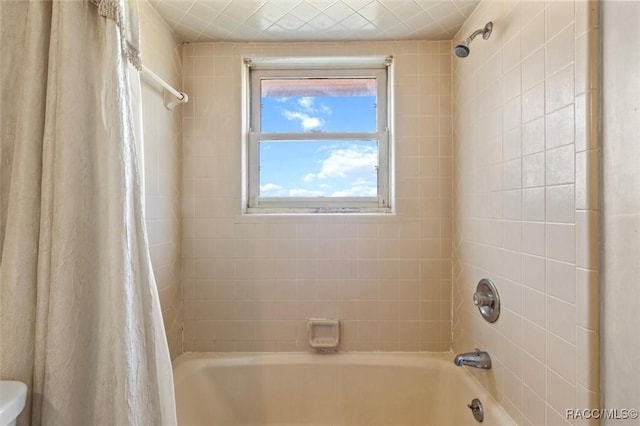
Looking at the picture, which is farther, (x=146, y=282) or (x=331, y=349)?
(x=331, y=349)

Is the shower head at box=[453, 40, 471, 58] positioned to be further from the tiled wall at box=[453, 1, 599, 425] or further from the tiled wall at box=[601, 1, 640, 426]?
the tiled wall at box=[601, 1, 640, 426]

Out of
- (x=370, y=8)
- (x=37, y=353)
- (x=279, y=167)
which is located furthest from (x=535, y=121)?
(x=37, y=353)

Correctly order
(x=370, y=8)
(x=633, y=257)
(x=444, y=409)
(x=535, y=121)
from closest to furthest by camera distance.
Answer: (x=633, y=257) < (x=535, y=121) < (x=370, y=8) < (x=444, y=409)

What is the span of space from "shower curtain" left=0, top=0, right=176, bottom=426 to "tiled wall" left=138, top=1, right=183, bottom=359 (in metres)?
0.56

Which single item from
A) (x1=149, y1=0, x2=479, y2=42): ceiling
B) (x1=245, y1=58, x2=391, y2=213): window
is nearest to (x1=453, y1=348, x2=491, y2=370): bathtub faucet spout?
(x1=245, y1=58, x2=391, y2=213): window

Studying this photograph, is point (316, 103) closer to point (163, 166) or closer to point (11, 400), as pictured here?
point (163, 166)

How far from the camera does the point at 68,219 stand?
0.73 metres

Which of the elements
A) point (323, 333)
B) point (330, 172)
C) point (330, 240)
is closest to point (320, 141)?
point (330, 172)

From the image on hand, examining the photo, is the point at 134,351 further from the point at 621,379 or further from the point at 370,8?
the point at 370,8

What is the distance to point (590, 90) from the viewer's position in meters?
0.77

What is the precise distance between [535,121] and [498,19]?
0.49 meters

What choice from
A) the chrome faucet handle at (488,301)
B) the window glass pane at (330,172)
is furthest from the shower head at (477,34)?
the chrome faucet handle at (488,301)

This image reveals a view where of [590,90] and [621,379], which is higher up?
[590,90]

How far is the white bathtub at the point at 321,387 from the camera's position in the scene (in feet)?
5.07
